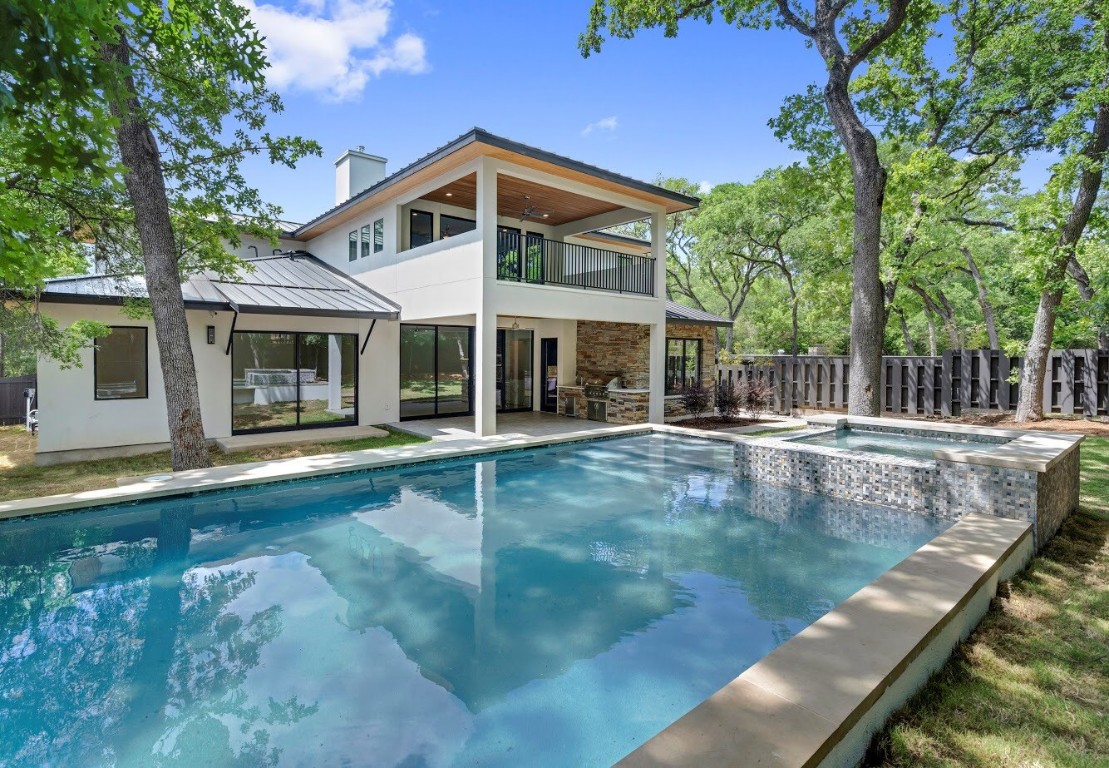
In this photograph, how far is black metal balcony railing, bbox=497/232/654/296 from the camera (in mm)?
12391

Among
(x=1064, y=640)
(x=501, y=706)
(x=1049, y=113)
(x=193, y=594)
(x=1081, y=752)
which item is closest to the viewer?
(x=1081, y=752)

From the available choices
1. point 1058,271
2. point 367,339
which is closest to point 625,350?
point 367,339

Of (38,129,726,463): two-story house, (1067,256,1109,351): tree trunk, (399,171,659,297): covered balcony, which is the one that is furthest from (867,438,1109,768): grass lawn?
(1067,256,1109,351): tree trunk

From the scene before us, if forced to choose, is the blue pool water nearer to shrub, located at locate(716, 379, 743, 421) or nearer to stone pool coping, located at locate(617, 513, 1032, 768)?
stone pool coping, located at locate(617, 513, 1032, 768)

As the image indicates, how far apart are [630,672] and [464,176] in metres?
10.4

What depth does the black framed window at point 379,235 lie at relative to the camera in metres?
14.6

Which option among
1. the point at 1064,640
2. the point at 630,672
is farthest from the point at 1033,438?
the point at 630,672

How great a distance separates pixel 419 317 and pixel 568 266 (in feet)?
13.0

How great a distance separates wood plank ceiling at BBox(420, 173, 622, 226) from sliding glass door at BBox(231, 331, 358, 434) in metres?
4.35

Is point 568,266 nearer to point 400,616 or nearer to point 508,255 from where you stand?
point 508,255

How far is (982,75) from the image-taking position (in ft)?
49.1

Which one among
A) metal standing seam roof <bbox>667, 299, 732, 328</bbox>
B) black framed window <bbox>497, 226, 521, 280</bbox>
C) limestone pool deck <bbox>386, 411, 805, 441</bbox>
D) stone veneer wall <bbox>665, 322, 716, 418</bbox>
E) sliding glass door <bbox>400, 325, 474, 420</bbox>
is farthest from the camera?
metal standing seam roof <bbox>667, 299, 732, 328</bbox>

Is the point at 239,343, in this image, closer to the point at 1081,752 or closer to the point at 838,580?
the point at 838,580

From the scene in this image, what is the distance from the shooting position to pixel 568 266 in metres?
14.3
